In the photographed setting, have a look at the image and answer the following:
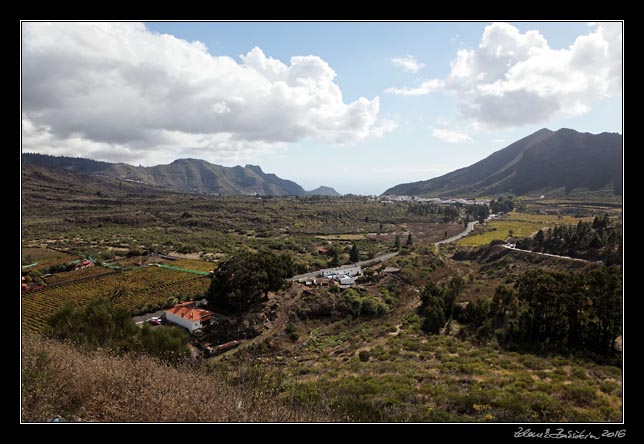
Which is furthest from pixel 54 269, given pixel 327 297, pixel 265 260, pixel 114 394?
pixel 114 394

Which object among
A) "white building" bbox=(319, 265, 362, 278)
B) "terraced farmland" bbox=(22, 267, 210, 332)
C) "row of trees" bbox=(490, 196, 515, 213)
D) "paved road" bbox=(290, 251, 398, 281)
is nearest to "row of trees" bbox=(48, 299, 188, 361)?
"terraced farmland" bbox=(22, 267, 210, 332)

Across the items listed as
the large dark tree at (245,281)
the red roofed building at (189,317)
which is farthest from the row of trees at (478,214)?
the red roofed building at (189,317)

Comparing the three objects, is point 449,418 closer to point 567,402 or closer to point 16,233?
point 567,402

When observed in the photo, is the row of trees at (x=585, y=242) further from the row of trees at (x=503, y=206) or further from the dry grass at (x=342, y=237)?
the row of trees at (x=503, y=206)

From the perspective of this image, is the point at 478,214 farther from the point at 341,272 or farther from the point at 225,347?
the point at 225,347

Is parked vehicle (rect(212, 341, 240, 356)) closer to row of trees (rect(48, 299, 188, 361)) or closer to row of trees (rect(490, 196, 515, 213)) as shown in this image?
row of trees (rect(48, 299, 188, 361))

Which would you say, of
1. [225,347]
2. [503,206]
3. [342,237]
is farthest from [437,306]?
[503,206]

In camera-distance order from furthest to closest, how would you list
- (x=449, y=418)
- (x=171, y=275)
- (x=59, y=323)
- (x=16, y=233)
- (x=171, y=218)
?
(x=171, y=218) < (x=171, y=275) < (x=59, y=323) < (x=449, y=418) < (x=16, y=233)
